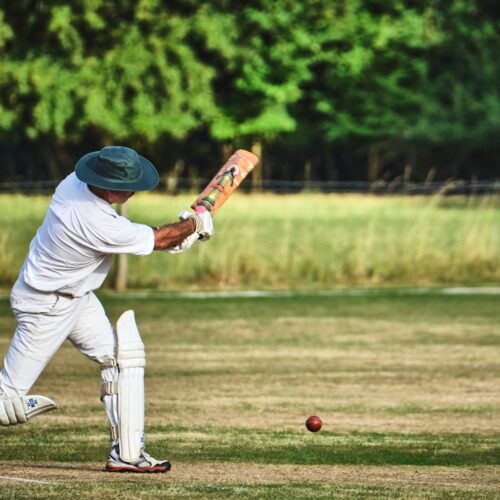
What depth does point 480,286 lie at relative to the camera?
22.2 metres

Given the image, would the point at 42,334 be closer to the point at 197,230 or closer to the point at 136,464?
the point at 136,464

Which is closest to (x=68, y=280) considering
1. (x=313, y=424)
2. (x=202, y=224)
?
(x=202, y=224)

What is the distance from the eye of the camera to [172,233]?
8172mm

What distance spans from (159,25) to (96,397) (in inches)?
1459

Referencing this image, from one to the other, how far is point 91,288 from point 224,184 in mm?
1139

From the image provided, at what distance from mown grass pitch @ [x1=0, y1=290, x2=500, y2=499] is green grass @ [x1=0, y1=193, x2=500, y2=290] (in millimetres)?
2281

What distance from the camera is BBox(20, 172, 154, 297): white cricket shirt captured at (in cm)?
790

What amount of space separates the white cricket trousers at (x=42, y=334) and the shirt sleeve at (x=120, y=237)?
0.41 metres

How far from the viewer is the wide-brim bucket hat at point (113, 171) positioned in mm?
7859

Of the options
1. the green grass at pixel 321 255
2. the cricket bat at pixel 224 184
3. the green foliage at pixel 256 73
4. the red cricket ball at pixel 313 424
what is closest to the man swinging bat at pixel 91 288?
the cricket bat at pixel 224 184

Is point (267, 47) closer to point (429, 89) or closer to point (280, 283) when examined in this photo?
point (429, 89)

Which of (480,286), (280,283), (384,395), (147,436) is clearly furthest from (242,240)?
(147,436)

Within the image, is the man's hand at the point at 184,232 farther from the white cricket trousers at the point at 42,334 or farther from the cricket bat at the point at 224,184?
the white cricket trousers at the point at 42,334

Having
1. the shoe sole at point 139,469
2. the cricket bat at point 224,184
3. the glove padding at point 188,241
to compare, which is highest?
the cricket bat at point 224,184
